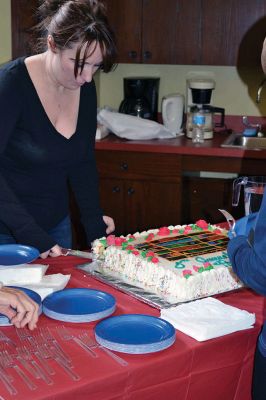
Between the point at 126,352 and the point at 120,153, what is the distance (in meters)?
2.37

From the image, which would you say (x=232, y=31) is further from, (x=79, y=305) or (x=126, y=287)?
(x=79, y=305)

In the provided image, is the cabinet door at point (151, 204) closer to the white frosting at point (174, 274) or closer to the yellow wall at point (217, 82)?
the yellow wall at point (217, 82)

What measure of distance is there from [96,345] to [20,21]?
284 centimetres

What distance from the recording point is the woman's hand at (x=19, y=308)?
1.50 metres

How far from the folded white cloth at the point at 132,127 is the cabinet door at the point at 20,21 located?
0.62 metres

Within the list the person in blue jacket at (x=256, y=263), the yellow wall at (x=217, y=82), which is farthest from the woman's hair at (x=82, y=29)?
the yellow wall at (x=217, y=82)

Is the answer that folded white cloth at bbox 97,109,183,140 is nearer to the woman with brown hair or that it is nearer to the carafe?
the woman with brown hair

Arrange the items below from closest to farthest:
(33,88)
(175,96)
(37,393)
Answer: (37,393)
(33,88)
(175,96)

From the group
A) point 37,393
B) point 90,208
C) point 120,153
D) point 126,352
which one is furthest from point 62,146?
point 120,153

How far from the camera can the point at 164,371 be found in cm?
144

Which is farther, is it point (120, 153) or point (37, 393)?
point (120, 153)

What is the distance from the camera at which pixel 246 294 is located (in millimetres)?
1822

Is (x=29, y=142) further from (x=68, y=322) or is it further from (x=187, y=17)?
(x=187, y=17)

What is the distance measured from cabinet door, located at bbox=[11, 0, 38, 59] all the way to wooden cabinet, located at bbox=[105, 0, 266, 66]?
47 cm
